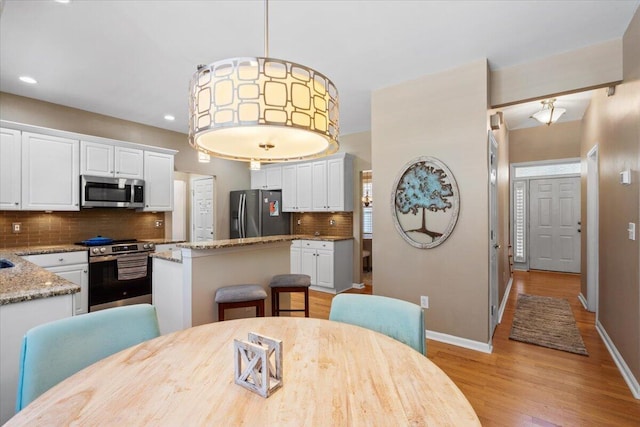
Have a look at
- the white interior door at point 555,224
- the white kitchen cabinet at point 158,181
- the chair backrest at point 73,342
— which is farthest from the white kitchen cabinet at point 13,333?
the white interior door at point 555,224

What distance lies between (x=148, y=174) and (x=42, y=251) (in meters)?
1.57

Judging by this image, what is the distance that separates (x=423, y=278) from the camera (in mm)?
3135

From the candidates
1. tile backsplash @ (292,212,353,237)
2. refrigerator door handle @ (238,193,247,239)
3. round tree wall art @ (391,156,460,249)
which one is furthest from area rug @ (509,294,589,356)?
refrigerator door handle @ (238,193,247,239)

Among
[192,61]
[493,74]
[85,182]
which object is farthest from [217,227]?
[493,74]

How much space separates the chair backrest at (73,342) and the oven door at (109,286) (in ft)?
9.00

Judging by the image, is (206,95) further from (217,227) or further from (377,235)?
(217,227)

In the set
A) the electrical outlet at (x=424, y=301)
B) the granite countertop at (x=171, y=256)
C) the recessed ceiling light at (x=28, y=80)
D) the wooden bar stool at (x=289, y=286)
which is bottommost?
the electrical outlet at (x=424, y=301)

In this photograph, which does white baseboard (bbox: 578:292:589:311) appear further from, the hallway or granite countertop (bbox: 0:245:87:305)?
granite countertop (bbox: 0:245:87:305)

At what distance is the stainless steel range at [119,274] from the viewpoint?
11.7ft

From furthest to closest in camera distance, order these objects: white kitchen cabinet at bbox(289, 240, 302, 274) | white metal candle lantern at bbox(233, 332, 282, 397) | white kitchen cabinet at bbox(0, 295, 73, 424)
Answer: white kitchen cabinet at bbox(289, 240, 302, 274), white kitchen cabinet at bbox(0, 295, 73, 424), white metal candle lantern at bbox(233, 332, 282, 397)

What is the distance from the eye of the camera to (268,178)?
5.93 meters

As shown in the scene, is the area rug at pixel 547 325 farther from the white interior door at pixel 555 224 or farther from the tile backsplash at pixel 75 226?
the tile backsplash at pixel 75 226

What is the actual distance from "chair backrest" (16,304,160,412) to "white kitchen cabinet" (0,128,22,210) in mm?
3050

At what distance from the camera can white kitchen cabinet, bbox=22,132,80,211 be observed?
11.0ft
